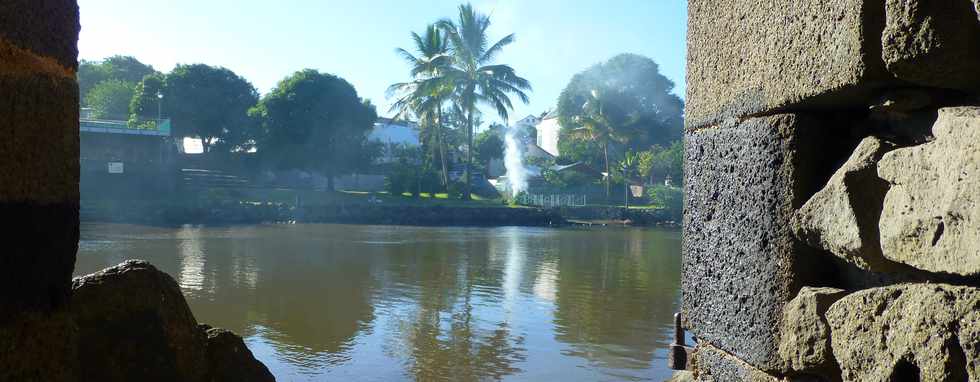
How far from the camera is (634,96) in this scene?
56500mm

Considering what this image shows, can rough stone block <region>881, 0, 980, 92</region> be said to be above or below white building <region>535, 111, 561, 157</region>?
below

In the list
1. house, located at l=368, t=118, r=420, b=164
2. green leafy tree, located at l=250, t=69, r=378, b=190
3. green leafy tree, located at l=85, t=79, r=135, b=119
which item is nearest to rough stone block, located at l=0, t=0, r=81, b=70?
green leafy tree, located at l=250, t=69, r=378, b=190

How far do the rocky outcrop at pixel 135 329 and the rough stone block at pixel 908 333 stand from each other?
6.46 feet

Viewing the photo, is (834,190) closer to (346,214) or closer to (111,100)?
(346,214)

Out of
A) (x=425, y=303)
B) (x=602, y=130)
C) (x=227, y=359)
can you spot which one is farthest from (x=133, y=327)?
(x=602, y=130)

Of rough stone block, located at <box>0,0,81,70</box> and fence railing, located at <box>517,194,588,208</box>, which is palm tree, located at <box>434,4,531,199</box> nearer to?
fence railing, located at <box>517,194,588,208</box>

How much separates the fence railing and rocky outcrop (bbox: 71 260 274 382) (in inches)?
1678

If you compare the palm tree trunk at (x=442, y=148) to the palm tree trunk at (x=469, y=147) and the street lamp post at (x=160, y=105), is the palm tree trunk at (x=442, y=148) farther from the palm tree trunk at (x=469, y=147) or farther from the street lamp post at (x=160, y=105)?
the street lamp post at (x=160, y=105)

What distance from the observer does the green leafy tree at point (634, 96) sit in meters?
54.2

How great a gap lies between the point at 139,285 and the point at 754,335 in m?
1.86

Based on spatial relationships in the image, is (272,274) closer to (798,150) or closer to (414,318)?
(414,318)

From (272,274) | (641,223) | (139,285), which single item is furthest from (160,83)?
(139,285)

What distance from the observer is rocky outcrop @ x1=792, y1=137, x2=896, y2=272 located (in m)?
1.64

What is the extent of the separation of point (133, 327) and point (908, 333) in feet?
7.11
